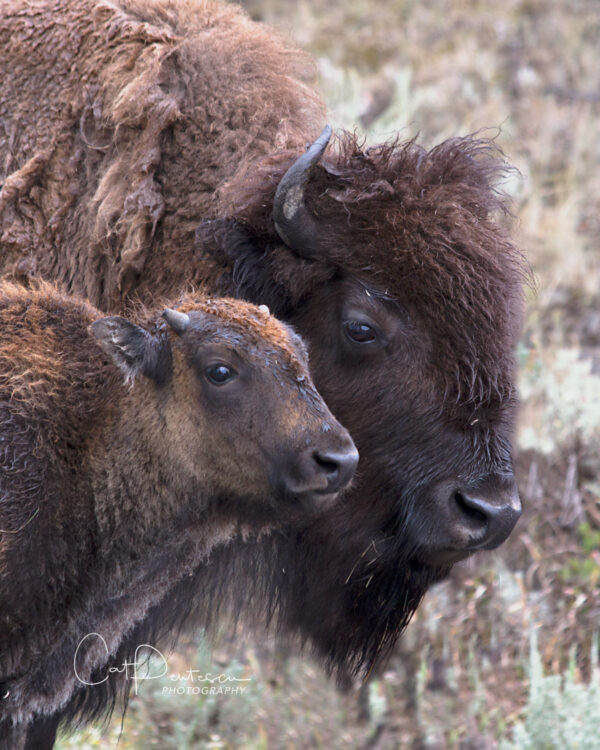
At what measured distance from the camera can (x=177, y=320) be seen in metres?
3.51

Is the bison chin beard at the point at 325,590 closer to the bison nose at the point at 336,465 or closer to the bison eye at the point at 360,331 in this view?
the bison eye at the point at 360,331

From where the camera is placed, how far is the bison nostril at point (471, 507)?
151 inches

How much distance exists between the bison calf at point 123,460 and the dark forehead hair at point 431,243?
0.58 m

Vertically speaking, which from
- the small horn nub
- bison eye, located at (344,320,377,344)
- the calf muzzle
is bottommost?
bison eye, located at (344,320,377,344)

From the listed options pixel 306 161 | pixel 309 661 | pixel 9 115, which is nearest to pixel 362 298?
pixel 306 161

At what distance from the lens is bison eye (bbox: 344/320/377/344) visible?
160 inches

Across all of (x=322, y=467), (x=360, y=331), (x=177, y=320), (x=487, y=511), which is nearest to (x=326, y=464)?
(x=322, y=467)

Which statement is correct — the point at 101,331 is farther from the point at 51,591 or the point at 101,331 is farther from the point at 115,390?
the point at 51,591

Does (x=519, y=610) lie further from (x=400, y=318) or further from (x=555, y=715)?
(x=400, y=318)

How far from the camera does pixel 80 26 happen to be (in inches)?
191

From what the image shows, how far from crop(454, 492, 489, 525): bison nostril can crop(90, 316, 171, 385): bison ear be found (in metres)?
1.10

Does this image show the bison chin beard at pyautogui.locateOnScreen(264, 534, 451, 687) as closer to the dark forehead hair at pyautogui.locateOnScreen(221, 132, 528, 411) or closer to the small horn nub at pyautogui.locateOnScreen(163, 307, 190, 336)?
the dark forehead hair at pyautogui.locateOnScreen(221, 132, 528, 411)

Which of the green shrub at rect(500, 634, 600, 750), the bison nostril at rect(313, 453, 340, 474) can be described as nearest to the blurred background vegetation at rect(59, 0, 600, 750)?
the green shrub at rect(500, 634, 600, 750)

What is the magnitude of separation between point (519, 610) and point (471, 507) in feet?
8.86
